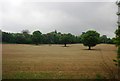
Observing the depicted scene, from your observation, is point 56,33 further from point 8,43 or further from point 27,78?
point 27,78

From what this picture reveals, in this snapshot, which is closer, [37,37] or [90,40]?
[37,37]

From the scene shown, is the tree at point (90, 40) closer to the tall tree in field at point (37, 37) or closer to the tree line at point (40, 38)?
the tree line at point (40, 38)

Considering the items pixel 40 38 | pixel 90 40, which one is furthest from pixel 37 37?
pixel 90 40

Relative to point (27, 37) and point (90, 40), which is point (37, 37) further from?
point (90, 40)

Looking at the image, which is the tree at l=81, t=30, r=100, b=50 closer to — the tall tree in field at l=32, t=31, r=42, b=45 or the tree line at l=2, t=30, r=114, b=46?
the tree line at l=2, t=30, r=114, b=46

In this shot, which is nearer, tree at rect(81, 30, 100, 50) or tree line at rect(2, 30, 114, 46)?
tree line at rect(2, 30, 114, 46)

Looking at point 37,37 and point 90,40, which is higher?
point 37,37

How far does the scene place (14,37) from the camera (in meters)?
25.9

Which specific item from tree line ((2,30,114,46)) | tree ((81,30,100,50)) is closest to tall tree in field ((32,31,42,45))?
tree line ((2,30,114,46))

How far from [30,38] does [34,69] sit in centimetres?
1560

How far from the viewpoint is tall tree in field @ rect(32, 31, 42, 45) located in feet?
80.5

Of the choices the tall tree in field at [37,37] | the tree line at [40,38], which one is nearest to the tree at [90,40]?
the tree line at [40,38]

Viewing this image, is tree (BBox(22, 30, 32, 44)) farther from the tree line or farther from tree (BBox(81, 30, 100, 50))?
tree (BBox(81, 30, 100, 50))

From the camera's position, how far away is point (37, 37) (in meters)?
25.6
